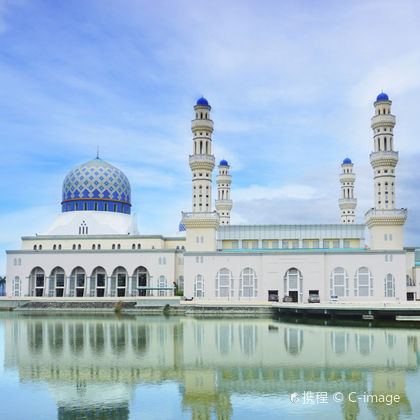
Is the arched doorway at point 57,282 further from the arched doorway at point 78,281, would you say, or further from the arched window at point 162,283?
the arched window at point 162,283

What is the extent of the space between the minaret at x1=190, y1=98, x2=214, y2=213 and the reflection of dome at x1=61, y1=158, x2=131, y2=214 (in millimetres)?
13676

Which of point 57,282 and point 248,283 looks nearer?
point 248,283

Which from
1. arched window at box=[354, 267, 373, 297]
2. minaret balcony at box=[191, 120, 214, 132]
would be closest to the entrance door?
arched window at box=[354, 267, 373, 297]

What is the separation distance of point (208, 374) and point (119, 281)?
38337mm

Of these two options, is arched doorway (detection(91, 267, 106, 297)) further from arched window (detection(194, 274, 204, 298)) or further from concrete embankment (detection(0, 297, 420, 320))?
arched window (detection(194, 274, 204, 298))

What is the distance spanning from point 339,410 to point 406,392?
306 cm

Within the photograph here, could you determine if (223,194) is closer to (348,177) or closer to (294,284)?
(348,177)

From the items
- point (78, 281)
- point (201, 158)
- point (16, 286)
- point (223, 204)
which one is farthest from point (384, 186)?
point (16, 286)

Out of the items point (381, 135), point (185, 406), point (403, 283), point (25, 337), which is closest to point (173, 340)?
point (25, 337)

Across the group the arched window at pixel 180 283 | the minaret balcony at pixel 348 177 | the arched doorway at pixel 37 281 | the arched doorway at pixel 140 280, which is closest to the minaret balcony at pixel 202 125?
the arched window at pixel 180 283

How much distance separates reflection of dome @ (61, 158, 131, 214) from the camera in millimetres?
61750

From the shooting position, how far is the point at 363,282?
162 feet

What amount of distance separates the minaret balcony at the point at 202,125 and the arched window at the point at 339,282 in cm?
1807

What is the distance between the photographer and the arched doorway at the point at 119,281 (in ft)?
184
